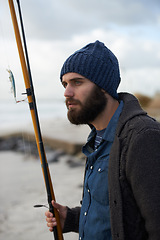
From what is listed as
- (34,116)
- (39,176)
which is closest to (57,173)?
(39,176)

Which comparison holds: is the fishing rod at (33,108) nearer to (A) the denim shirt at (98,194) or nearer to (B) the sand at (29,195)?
(A) the denim shirt at (98,194)

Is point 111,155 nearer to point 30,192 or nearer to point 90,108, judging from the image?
point 90,108

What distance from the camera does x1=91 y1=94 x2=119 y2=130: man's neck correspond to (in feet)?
5.26

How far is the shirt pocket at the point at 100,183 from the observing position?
137 centimetres

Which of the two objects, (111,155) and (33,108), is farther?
(33,108)

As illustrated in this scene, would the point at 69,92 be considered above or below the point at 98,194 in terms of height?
above

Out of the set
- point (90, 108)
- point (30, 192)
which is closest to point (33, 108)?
point (90, 108)

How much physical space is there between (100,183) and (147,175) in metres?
0.34

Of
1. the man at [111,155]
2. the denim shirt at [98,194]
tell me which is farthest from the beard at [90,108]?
the denim shirt at [98,194]

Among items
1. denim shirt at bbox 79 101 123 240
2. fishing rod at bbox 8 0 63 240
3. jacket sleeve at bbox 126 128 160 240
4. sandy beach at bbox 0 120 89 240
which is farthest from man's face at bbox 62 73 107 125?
Answer: sandy beach at bbox 0 120 89 240

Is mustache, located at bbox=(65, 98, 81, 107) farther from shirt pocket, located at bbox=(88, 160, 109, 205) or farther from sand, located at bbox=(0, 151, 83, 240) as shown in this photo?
sand, located at bbox=(0, 151, 83, 240)

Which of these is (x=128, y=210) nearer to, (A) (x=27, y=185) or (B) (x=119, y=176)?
(B) (x=119, y=176)

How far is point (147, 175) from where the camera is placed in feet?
3.71

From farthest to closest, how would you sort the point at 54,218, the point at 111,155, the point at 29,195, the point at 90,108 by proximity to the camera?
the point at 29,195 → the point at 54,218 → the point at 90,108 → the point at 111,155
